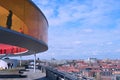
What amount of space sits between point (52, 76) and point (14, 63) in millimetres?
16352

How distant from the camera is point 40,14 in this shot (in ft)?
46.6

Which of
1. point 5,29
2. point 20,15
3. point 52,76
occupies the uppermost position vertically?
point 20,15

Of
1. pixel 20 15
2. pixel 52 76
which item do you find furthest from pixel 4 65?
pixel 20 15

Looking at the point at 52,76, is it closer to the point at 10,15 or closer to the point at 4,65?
the point at 10,15

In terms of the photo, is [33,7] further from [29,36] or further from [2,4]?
[2,4]

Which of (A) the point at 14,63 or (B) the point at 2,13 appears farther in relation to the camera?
(A) the point at 14,63

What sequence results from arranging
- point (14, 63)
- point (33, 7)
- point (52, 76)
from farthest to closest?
point (14, 63) < point (52, 76) < point (33, 7)

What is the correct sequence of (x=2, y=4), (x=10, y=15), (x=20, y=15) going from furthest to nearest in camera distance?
(x=20, y=15) < (x=10, y=15) < (x=2, y=4)

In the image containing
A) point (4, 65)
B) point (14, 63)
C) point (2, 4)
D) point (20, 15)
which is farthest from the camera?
point (14, 63)

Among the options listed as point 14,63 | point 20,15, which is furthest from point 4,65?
point 20,15

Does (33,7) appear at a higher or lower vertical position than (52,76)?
higher

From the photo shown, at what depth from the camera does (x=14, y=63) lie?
111 ft

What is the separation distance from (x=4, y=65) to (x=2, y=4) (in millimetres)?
22108

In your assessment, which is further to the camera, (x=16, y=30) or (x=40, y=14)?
(x=40, y=14)
